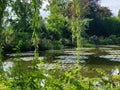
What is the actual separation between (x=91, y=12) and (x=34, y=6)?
1999 inches

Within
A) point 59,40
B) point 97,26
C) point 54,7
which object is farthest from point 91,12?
point 54,7

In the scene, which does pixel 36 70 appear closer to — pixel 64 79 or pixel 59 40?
pixel 64 79

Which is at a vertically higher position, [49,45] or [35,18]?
[35,18]

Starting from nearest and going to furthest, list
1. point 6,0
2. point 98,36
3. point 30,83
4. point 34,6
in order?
point 30,83 → point 34,6 → point 6,0 → point 98,36

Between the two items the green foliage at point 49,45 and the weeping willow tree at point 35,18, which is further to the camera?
the green foliage at point 49,45

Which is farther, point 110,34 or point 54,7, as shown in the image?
point 110,34

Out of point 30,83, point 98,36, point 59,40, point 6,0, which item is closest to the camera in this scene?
point 30,83

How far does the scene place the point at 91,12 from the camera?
52312 millimetres

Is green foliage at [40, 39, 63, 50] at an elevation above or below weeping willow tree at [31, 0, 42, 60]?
below

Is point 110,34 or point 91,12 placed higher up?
point 91,12

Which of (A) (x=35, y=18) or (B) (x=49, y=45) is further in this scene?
(B) (x=49, y=45)

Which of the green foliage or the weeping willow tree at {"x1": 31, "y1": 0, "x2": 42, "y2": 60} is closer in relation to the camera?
the weeping willow tree at {"x1": 31, "y1": 0, "x2": 42, "y2": 60}

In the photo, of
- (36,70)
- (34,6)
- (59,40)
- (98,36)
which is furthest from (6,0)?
(98,36)

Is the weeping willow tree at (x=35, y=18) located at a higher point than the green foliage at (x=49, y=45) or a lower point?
higher
